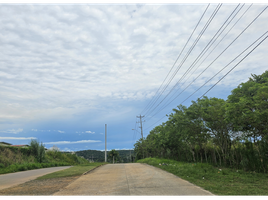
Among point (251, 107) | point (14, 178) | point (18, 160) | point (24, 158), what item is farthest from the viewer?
point (24, 158)

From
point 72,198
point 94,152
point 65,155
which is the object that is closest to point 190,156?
point 65,155

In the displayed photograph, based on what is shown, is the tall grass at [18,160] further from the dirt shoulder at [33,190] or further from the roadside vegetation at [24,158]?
the dirt shoulder at [33,190]

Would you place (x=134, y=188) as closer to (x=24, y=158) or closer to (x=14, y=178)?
(x=14, y=178)

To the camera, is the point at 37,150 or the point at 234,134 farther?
the point at 37,150

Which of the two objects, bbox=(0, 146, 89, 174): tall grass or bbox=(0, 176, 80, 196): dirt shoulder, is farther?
bbox=(0, 146, 89, 174): tall grass

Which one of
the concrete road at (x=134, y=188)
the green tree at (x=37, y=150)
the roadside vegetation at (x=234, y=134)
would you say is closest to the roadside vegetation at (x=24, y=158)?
the green tree at (x=37, y=150)

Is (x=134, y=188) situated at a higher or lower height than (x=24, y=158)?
lower

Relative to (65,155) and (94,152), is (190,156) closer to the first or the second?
(65,155)

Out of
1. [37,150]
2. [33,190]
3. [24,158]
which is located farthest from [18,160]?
[33,190]

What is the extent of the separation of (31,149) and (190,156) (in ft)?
81.7

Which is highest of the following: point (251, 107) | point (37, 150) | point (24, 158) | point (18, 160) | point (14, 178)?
point (251, 107)

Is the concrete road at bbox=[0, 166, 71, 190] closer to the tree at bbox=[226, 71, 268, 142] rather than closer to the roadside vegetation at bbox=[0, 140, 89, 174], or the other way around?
the roadside vegetation at bbox=[0, 140, 89, 174]

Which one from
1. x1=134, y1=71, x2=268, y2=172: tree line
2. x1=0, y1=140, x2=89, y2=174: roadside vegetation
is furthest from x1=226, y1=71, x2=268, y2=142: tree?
x1=0, y1=140, x2=89, y2=174: roadside vegetation

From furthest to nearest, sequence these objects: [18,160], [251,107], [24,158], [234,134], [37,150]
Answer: [37,150] → [24,158] → [18,160] → [234,134] → [251,107]
